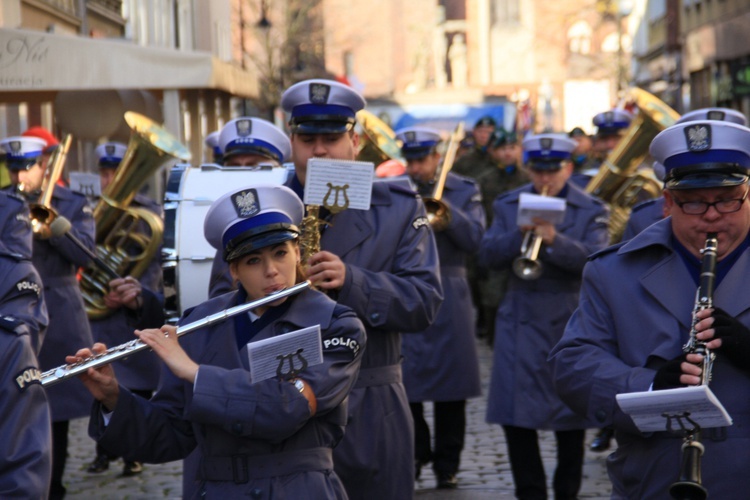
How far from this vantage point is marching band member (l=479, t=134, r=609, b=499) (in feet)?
26.4

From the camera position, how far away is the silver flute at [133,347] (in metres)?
4.34

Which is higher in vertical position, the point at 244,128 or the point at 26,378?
the point at 244,128

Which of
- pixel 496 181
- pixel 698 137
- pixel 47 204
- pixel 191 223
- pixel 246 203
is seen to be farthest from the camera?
pixel 496 181

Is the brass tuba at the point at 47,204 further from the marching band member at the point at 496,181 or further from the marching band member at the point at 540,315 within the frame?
the marching band member at the point at 496,181

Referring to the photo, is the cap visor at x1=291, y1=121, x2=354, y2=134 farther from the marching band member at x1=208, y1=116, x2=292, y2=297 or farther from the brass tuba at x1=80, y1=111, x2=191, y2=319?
the brass tuba at x1=80, y1=111, x2=191, y2=319

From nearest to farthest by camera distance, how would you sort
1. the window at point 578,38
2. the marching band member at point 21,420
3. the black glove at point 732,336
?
the black glove at point 732,336 < the marching band member at point 21,420 < the window at point 578,38

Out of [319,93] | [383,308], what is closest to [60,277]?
[319,93]

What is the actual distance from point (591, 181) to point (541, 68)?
8021 cm

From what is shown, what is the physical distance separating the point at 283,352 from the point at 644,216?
12.0 feet

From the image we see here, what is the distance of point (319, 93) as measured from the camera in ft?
19.0

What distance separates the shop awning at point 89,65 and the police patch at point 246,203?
796cm

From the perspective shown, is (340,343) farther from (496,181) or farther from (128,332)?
(496,181)

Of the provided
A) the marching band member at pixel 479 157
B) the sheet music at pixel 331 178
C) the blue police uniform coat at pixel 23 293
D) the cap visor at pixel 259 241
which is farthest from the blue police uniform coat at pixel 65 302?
the marching band member at pixel 479 157

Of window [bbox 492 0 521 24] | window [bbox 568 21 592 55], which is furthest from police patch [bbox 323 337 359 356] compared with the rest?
window [bbox 492 0 521 24]
